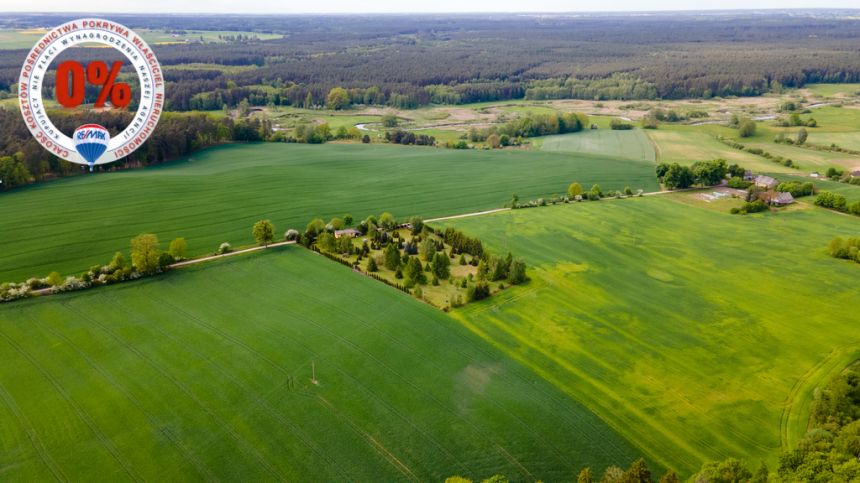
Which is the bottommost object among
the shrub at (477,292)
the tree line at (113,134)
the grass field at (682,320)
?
the grass field at (682,320)

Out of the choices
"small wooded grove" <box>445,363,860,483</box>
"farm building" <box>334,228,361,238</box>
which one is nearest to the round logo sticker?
"farm building" <box>334,228,361,238</box>

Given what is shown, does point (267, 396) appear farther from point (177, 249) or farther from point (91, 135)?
point (91, 135)

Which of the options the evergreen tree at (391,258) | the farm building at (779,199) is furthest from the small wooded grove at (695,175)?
the evergreen tree at (391,258)

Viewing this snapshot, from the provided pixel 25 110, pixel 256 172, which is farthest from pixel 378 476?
pixel 256 172

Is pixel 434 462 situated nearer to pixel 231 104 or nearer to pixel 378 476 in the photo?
pixel 378 476

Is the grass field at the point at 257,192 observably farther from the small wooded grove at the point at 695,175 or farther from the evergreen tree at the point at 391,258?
the evergreen tree at the point at 391,258
